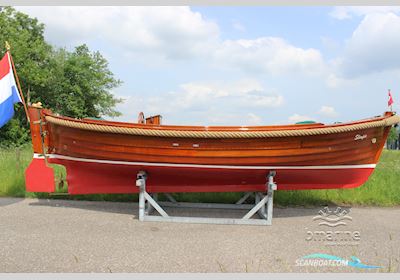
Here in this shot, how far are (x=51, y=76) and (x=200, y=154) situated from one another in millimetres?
23572

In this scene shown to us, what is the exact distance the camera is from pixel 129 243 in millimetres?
3562

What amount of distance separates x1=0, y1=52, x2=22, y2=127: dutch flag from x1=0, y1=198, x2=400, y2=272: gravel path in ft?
4.84

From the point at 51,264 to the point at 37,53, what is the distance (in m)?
24.8

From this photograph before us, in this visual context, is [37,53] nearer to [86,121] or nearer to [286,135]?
[86,121]

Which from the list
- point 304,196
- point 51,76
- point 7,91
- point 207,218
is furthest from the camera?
point 51,76

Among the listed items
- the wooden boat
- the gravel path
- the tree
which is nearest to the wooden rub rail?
the wooden boat

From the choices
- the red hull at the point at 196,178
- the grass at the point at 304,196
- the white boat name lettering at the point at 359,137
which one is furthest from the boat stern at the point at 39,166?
the white boat name lettering at the point at 359,137

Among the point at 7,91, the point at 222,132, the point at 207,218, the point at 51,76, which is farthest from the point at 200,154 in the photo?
the point at 51,76

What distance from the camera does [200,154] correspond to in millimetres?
4449

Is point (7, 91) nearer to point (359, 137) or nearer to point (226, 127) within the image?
point (226, 127)

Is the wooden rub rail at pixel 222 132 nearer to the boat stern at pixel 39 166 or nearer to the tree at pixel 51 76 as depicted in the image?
the boat stern at pixel 39 166

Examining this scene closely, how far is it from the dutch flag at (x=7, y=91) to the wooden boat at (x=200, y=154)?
0.32m

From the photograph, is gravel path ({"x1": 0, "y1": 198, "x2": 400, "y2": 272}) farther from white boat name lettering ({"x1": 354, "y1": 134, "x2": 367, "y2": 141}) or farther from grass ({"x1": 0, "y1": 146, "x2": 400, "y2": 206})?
white boat name lettering ({"x1": 354, "y1": 134, "x2": 367, "y2": 141})

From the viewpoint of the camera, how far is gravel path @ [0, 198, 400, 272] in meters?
3.02
